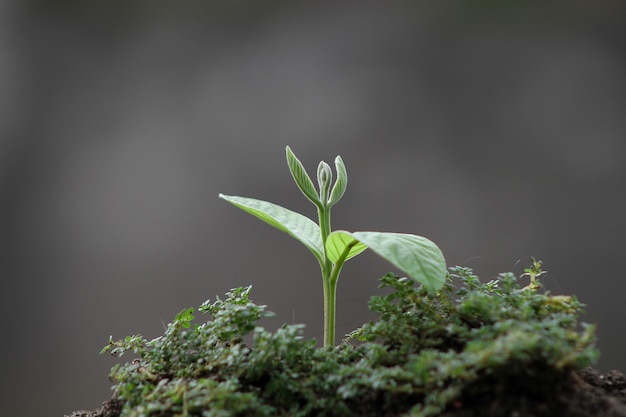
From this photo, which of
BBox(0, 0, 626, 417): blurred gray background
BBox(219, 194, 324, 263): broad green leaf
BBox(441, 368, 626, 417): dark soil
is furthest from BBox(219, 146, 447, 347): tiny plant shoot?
BBox(0, 0, 626, 417): blurred gray background

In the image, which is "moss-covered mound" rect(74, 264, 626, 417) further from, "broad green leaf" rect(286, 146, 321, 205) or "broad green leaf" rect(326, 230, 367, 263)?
"broad green leaf" rect(286, 146, 321, 205)

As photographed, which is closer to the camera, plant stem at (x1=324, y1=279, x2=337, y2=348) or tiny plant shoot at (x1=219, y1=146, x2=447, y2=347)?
tiny plant shoot at (x1=219, y1=146, x2=447, y2=347)

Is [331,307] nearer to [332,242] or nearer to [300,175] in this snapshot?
[332,242]

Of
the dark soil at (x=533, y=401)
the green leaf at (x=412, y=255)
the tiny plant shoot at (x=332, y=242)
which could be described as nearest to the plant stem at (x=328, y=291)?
the tiny plant shoot at (x=332, y=242)

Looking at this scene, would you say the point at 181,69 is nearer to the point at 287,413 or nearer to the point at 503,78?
the point at 503,78

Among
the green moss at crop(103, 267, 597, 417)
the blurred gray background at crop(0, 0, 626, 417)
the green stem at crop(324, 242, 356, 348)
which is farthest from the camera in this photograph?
the blurred gray background at crop(0, 0, 626, 417)

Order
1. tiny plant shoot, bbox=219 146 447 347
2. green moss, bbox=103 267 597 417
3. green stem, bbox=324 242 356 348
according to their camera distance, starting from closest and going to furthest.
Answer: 1. green moss, bbox=103 267 597 417
2. tiny plant shoot, bbox=219 146 447 347
3. green stem, bbox=324 242 356 348

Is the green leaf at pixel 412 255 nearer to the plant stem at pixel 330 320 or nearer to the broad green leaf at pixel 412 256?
the broad green leaf at pixel 412 256

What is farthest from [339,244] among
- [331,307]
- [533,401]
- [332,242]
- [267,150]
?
[267,150]

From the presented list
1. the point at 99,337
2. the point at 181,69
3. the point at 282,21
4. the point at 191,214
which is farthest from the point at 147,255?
the point at 282,21

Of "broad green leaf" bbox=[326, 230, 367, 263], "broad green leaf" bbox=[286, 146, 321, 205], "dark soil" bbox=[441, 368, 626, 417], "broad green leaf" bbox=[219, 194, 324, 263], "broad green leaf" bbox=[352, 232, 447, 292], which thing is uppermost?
"broad green leaf" bbox=[286, 146, 321, 205]
